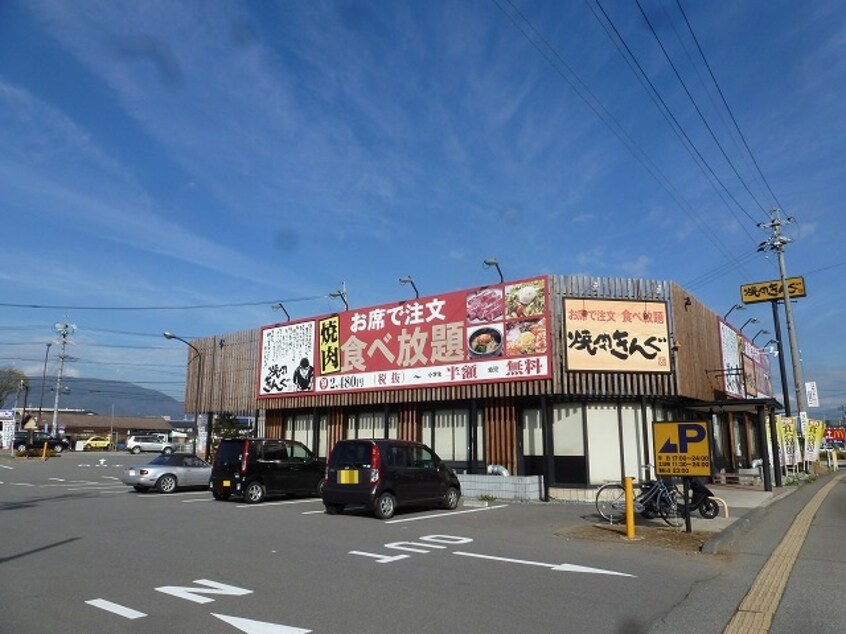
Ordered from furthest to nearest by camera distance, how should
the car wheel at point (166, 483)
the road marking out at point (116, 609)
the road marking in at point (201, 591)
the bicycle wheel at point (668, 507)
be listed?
the car wheel at point (166, 483) → the bicycle wheel at point (668, 507) → the road marking in at point (201, 591) → the road marking out at point (116, 609)

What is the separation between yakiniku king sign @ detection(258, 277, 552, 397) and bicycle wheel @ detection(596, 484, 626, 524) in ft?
16.7

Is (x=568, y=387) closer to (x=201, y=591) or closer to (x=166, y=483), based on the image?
(x=166, y=483)

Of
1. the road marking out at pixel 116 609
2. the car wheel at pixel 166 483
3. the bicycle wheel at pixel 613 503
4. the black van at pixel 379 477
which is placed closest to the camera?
the road marking out at pixel 116 609

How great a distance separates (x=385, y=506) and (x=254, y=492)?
521 cm

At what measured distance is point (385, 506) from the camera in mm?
14203

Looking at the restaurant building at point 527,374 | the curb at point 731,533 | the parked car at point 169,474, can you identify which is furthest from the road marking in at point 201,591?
the parked car at point 169,474

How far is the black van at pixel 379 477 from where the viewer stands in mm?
14164

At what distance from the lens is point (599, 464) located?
1922 cm

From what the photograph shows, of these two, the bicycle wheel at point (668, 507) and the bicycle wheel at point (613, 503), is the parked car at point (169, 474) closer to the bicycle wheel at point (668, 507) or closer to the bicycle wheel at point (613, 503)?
the bicycle wheel at point (613, 503)

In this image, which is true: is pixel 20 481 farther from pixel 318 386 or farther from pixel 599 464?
pixel 599 464

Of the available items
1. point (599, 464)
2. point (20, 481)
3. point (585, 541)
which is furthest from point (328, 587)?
point (20, 481)

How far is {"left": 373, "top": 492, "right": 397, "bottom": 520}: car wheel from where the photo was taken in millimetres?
13992

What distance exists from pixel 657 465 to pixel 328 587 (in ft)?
23.4

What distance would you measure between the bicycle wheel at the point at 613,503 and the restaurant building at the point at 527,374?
4370 mm
